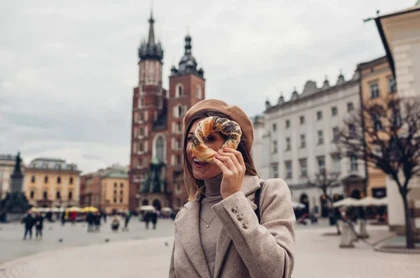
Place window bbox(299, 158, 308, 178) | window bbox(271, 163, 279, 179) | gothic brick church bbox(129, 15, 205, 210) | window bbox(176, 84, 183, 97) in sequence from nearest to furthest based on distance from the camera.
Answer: window bbox(299, 158, 308, 178) < window bbox(271, 163, 279, 179) < gothic brick church bbox(129, 15, 205, 210) < window bbox(176, 84, 183, 97)

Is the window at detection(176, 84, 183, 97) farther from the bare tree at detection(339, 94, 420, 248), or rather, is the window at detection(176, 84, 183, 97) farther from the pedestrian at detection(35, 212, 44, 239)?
the bare tree at detection(339, 94, 420, 248)

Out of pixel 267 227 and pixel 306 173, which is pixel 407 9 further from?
pixel 306 173

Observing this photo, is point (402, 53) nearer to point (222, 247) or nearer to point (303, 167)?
point (222, 247)

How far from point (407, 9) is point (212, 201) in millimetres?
19430

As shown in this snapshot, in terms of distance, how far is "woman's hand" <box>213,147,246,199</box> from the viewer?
1.64 meters

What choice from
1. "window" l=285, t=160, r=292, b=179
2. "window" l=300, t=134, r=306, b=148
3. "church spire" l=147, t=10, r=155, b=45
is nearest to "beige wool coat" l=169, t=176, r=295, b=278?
"window" l=300, t=134, r=306, b=148

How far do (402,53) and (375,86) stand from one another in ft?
68.5

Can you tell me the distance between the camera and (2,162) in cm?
9412

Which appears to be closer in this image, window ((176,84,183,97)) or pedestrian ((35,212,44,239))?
pedestrian ((35,212,44,239))

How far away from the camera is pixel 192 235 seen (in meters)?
1.87

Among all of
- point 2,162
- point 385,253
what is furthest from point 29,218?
point 2,162

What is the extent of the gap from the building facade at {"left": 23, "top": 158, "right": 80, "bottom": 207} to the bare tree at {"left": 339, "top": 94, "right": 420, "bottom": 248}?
9126 cm

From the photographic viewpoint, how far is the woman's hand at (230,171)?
164cm

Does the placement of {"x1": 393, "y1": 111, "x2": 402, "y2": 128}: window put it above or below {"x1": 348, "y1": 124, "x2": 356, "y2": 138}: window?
above
